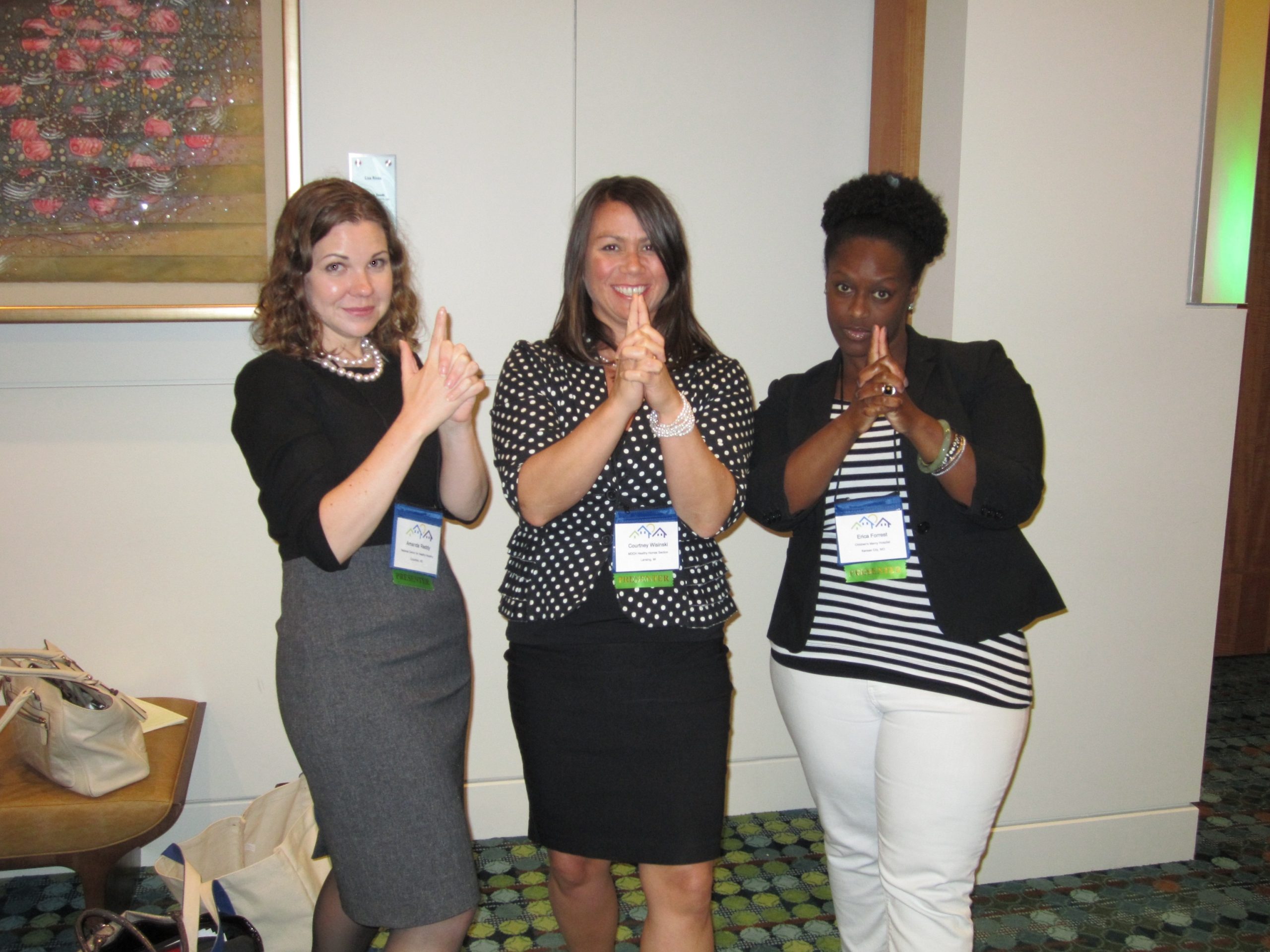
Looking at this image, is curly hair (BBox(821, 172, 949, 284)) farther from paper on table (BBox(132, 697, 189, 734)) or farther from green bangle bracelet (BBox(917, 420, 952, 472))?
paper on table (BBox(132, 697, 189, 734))

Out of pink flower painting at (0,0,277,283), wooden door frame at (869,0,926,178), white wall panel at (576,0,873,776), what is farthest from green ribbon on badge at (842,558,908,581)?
pink flower painting at (0,0,277,283)

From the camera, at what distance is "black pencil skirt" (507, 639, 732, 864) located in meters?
1.75

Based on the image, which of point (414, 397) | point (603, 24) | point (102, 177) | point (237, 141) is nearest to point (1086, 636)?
point (414, 397)

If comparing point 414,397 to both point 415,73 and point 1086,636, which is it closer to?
point 415,73

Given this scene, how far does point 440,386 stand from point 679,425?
410 mm

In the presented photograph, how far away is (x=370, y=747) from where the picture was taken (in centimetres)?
158

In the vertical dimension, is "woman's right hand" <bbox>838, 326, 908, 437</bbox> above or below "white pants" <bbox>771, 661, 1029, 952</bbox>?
above

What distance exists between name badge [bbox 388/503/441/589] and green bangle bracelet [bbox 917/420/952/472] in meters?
0.91

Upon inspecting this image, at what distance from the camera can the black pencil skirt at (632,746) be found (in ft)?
5.74

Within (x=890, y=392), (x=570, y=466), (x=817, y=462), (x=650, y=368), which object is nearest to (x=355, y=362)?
(x=570, y=466)

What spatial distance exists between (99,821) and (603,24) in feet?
8.14

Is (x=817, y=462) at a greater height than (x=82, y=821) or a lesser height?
greater

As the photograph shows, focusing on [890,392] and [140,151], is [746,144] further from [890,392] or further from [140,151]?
[140,151]

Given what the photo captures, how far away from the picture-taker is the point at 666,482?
5.61 feet
